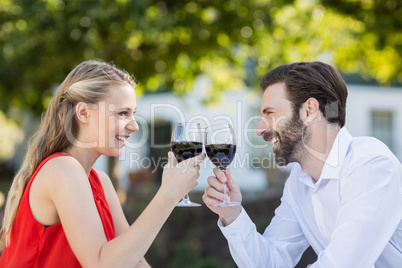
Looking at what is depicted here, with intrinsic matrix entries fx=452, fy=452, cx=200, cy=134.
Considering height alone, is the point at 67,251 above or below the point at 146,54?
below

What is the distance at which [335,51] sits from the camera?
360 inches

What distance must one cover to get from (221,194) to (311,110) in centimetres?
76

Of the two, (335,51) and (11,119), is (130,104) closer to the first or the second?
(335,51)

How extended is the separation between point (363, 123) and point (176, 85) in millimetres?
10035

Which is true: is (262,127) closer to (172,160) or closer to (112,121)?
(172,160)

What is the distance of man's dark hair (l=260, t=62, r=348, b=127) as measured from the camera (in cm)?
272

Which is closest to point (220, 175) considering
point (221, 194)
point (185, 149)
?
point (221, 194)

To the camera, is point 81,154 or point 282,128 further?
point 282,128

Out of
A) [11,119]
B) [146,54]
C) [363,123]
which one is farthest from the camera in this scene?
[363,123]

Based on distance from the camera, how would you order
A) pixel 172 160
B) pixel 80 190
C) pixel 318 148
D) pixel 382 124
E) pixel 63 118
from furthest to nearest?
pixel 382 124
pixel 318 148
pixel 63 118
pixel 172 160
pixel 80 190

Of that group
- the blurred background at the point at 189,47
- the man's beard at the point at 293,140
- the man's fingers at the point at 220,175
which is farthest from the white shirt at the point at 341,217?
the blurred background at the point at 189,47

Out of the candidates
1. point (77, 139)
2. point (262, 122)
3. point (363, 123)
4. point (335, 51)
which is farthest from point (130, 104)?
point (363, 123)

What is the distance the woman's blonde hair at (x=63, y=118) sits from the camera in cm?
245

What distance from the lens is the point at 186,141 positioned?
241 centimetres
